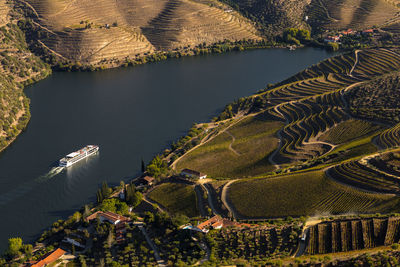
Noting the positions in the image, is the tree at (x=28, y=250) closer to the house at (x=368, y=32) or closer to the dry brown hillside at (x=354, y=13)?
the house at (x=368, y=32)

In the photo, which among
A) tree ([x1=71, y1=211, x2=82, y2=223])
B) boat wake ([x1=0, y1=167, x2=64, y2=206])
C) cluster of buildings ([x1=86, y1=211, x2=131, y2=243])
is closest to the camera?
cluster of buildings ([x1=86, y1=211, x2=131, y2=243])

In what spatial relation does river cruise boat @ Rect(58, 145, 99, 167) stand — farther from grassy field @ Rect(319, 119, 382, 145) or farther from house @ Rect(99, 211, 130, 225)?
grassy field @ Rect(319, 119, 382, 145)

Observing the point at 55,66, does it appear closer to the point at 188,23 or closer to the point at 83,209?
the point at 188,23

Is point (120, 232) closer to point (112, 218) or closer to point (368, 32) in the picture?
point (112, 218)

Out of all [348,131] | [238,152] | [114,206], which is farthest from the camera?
[238,152]

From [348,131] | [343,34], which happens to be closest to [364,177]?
[348,131]

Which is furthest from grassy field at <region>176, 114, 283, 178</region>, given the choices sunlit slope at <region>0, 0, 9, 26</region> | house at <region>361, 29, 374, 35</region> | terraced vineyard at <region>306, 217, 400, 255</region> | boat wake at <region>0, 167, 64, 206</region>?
sunlit slope at <region>0, 0, 9, 26</region>

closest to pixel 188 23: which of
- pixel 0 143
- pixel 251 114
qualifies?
pixel 251 114


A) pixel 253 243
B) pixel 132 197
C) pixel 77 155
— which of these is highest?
pixel 253 243
